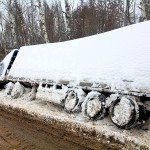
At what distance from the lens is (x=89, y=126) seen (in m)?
5.55

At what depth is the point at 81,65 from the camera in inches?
267

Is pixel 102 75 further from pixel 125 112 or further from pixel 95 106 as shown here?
pixel 125 112

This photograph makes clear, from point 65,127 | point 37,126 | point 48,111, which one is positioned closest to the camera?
point 65,127

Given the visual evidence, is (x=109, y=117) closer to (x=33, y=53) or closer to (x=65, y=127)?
(x=65, y=127)

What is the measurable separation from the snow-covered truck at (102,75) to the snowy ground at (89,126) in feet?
0.45

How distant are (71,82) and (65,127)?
3.59ft

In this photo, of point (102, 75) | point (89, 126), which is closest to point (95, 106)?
point (89, 126)

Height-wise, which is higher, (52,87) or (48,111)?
(52,87)

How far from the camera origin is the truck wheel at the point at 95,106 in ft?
18.6

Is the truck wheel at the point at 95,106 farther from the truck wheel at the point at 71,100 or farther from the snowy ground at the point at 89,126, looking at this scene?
the truck wheel at the point at 71,100

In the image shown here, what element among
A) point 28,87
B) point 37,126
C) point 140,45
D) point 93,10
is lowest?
point 37,126

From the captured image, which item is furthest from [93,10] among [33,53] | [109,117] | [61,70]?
[109,117]

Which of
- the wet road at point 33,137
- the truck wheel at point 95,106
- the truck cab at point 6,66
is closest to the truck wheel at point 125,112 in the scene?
the truck wheel at point 95,106

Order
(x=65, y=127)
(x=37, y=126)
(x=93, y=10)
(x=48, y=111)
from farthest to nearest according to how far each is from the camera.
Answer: (x=93, y=10) → (x=48, y=111) → (x=37, y=126) → (x=65, y=127)
